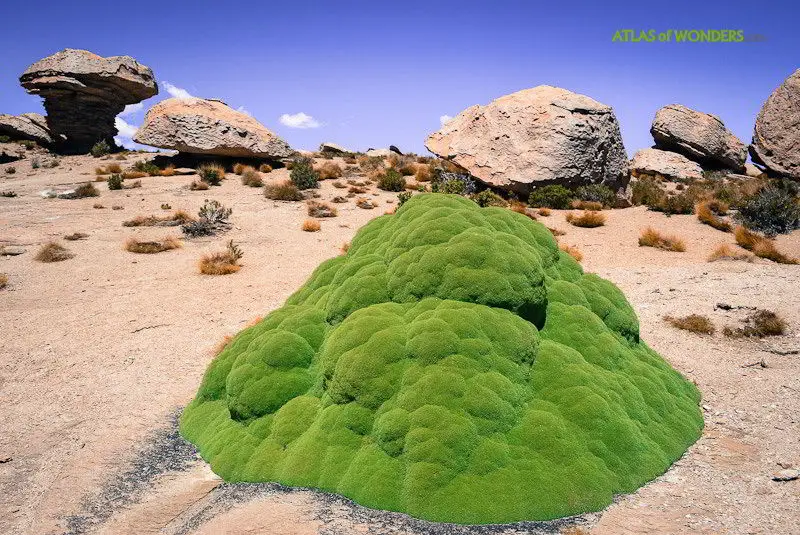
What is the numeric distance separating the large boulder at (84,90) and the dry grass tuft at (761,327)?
3868 centimetres

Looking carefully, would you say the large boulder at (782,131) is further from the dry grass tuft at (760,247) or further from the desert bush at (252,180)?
the desert bush at (252,180)

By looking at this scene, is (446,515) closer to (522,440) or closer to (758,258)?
(522,440)

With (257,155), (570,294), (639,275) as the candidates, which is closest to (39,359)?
(570,294)

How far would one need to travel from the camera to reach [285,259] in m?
14.1

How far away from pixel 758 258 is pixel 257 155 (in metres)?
24.4

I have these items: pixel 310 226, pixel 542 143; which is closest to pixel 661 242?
pixel 542 143

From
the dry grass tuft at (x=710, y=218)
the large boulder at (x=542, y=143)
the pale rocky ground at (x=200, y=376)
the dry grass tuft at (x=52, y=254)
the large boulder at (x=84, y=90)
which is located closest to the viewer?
the pale rocky ground at (x=200, y=376)

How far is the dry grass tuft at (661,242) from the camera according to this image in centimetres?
1471

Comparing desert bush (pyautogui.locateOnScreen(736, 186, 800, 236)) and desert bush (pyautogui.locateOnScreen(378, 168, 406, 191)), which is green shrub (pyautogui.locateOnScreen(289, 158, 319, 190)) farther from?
desert bush (pyautogui.locateOnScreen(736, 186, 800, 236))

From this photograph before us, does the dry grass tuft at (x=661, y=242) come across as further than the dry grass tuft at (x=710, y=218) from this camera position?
No

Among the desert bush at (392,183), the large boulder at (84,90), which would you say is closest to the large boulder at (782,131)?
the desert bush at (392,183)

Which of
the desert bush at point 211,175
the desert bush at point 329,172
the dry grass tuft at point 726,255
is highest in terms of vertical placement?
the desert bush at point 329,172

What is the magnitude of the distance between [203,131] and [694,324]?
2577 cm

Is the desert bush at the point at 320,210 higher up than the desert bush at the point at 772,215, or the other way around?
the desert bush at the point at 772,215
